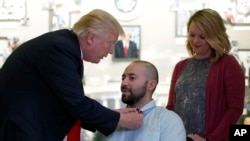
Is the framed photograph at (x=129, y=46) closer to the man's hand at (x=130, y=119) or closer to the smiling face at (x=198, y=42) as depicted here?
the smiling face at (x=198, y=42)

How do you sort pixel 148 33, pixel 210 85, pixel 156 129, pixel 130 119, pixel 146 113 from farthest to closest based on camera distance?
pixel 148 33 < pixel 210 85 < pixel 146 113 < pixel 156 129 < pixel 130 119

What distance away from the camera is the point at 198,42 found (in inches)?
103

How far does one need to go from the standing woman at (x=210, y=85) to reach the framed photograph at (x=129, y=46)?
0.81 metres

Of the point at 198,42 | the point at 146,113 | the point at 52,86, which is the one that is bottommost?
the point at 146,113

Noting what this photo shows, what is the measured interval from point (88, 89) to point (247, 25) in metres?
1.12

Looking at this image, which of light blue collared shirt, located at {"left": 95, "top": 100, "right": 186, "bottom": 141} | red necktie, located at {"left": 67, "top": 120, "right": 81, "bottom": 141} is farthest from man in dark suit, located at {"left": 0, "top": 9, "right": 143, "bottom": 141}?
red necktie, located at {"left": 67, "top": 120, "right": 81, "bottom": 141}

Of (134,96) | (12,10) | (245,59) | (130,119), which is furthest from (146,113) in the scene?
(12,10)

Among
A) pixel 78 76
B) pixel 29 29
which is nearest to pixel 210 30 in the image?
pixel 78 76

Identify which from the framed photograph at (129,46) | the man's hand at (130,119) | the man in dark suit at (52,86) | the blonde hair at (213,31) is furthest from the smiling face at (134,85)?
the framed photograph at (129,46)

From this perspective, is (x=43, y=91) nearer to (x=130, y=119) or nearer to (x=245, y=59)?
(x=130, y=119)

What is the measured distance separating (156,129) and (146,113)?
0.43ft

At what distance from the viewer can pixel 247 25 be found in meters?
3.49

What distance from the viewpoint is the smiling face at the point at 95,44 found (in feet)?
6.51

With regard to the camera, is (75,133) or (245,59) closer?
(75,133)
